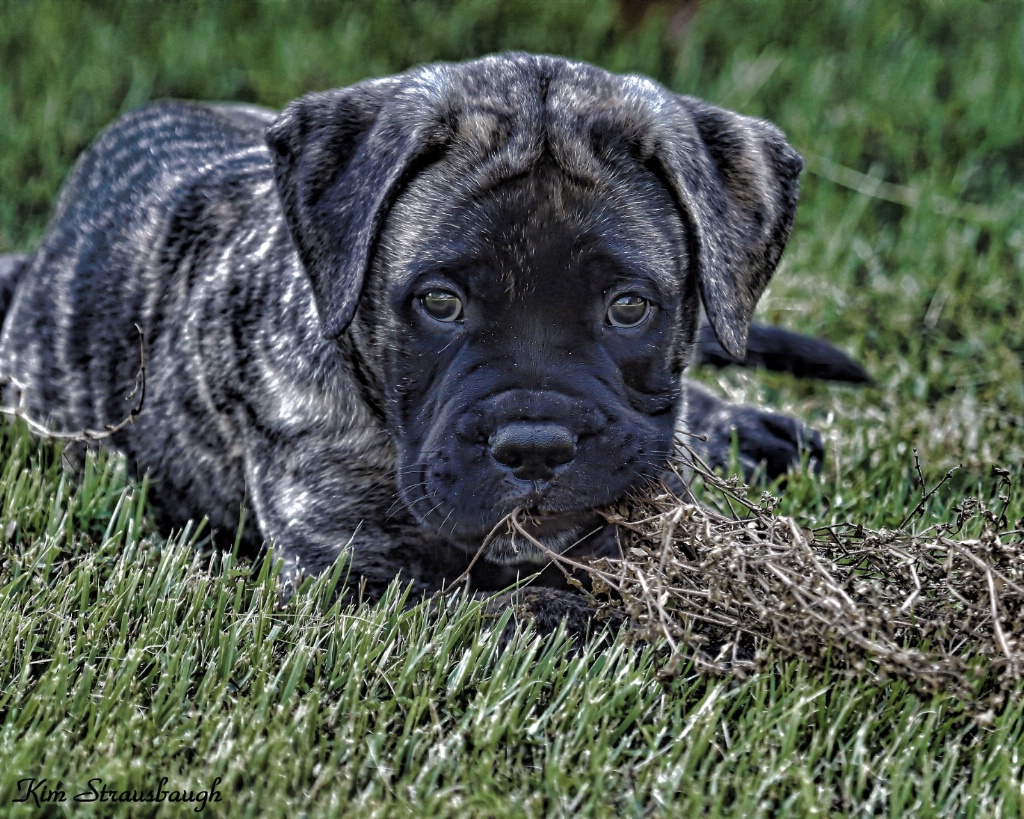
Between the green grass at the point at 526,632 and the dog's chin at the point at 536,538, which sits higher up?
the dog's chin at the point at 536,538

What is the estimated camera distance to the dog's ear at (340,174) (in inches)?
136

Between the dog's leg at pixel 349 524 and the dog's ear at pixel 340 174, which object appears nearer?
the dog's ear at pixel 340 174

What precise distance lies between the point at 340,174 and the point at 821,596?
5.37ft

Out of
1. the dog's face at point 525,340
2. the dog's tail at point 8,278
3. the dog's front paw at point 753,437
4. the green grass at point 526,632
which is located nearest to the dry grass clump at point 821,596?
the green grass at point 526,632

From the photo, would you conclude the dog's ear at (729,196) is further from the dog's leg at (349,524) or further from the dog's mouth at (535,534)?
the dog's leg at (349,524)

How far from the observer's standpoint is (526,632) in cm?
328

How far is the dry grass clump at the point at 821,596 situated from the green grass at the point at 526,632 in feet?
0.32

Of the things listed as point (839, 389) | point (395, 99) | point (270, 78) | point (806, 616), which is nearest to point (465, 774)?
point (806, 616)

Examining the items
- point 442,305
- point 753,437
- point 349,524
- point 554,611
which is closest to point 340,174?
point 442,305

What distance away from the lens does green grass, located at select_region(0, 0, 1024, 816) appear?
287cm

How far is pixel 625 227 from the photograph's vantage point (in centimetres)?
345

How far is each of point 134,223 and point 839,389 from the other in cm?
273

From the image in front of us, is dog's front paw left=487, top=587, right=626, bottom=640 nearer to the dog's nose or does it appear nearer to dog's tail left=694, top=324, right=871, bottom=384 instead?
the dog's nose
